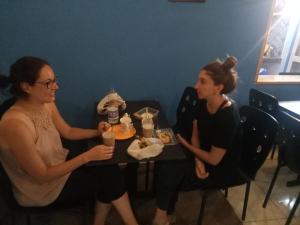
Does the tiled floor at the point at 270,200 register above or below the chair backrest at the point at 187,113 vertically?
below

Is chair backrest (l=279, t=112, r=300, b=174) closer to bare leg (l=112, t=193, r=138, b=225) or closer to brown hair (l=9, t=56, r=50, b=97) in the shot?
bare leg (l=112, t=193, r=138, b=225)

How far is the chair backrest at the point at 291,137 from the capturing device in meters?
1.37

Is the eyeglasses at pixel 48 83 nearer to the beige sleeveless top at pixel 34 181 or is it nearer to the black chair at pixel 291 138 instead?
the beige sleeveless top at pixel 34 181

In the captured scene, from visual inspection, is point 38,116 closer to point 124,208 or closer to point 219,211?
point 124,208

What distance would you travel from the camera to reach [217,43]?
1.95 metres

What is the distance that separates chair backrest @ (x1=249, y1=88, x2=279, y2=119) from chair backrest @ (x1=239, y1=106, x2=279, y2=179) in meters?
0.42

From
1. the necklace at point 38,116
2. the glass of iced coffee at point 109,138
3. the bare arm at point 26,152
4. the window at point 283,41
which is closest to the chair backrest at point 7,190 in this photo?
the bare arm at point 26,152

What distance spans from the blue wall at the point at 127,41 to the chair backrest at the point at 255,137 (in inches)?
28.6

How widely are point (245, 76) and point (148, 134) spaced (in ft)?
4.10

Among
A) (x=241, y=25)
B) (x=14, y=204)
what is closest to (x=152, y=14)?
(x=241, y=25)

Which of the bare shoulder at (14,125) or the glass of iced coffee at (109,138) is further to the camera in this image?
the glass of iced coffee at (109,138)

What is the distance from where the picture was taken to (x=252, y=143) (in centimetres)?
139

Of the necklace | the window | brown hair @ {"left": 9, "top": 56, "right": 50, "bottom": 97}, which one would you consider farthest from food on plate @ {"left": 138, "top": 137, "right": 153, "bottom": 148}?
the window

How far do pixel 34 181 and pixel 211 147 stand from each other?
915 mm
